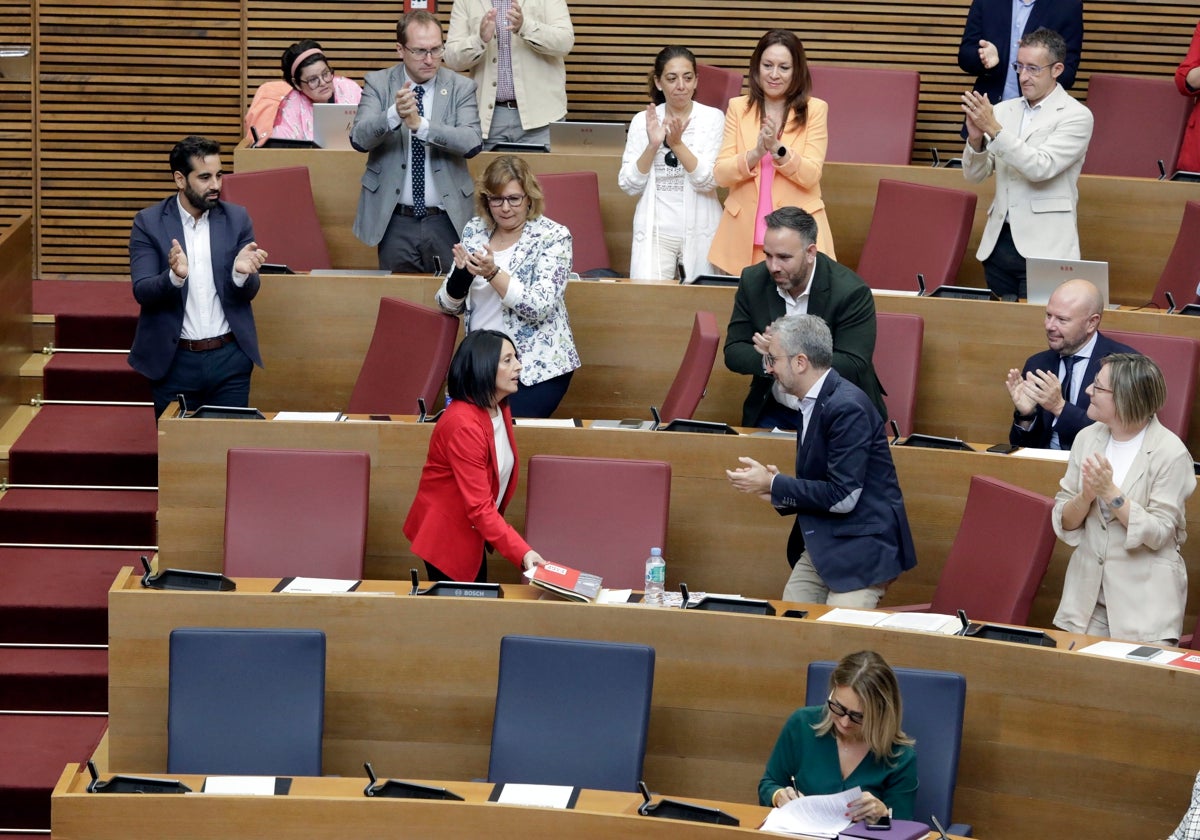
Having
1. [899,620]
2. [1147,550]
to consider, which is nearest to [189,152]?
[899,620]

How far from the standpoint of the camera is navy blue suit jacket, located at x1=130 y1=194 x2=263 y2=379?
4707 millimetres

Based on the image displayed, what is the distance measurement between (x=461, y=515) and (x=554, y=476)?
0.29m

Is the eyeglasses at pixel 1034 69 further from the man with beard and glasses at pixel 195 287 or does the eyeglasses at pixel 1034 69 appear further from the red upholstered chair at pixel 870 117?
the man with beard and glasses at pixel 195 287

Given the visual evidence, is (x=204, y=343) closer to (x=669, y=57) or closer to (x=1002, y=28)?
(x=669, y=57)

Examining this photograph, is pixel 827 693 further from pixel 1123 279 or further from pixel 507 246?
pixel 1123 279

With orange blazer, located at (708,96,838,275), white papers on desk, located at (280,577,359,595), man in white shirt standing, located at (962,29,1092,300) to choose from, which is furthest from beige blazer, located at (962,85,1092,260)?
white papers on desk, located at (280,577,359,595)

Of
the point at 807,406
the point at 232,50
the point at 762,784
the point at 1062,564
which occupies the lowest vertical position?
the point at 762,784

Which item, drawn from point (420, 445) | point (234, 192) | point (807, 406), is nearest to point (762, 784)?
point (807, 406)

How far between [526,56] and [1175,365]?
2.72m

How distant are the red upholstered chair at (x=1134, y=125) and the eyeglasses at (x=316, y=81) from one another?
9.56 ft

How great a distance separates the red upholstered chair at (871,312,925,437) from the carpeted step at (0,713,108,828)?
94.3 inches

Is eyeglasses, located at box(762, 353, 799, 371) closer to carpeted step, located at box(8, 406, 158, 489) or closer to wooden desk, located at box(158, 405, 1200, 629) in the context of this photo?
wooden desk, located at box(158, 405, 1200, 629)

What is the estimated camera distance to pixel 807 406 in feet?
12.5

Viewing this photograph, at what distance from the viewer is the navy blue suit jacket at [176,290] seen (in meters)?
4.71
